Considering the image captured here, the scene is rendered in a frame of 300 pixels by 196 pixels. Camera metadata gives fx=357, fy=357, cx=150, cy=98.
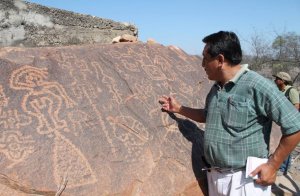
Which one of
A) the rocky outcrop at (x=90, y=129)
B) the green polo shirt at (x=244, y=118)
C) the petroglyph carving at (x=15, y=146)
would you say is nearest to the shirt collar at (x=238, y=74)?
the green polo shirt at (x=244, y=118)

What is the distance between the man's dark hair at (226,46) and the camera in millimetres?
1879

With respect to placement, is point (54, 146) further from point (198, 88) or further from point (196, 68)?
point (196, 68)

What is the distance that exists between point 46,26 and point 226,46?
168 inches

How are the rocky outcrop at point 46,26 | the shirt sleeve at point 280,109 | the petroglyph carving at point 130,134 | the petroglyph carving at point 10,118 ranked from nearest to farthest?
1. the shirt sleeve at point 280,109
2. the petroglyph carving at point 10,118
3. the petroglyph carving at point 130,134
4. the rocky outcrop at point 46,26

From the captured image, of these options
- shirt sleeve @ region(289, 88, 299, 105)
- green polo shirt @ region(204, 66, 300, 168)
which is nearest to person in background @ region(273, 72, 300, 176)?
shirt sleeve @ region(289, 88, 299, 105)

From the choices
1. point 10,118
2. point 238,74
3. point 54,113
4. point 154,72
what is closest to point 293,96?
point 154,72

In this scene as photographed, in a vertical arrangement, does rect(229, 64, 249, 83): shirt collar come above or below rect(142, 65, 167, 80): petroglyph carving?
below

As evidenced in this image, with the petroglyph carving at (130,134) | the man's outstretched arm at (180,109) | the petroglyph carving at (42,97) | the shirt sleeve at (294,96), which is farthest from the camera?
the shirt sleeve at (294,96)

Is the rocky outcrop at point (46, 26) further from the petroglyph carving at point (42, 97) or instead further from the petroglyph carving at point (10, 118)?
the petroglyph carving at point (10, 118)

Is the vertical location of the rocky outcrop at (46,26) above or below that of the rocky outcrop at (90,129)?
above

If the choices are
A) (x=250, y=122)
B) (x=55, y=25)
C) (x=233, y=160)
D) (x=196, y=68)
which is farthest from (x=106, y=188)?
(x=55, y=25)

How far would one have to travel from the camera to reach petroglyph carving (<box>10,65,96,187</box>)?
191 cm

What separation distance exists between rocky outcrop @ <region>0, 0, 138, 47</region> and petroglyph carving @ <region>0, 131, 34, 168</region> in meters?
3.50

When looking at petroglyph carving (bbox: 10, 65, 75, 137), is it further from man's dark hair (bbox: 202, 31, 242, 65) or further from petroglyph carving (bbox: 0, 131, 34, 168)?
man's dark hair (bbox: 202, 31, 242, 65)
